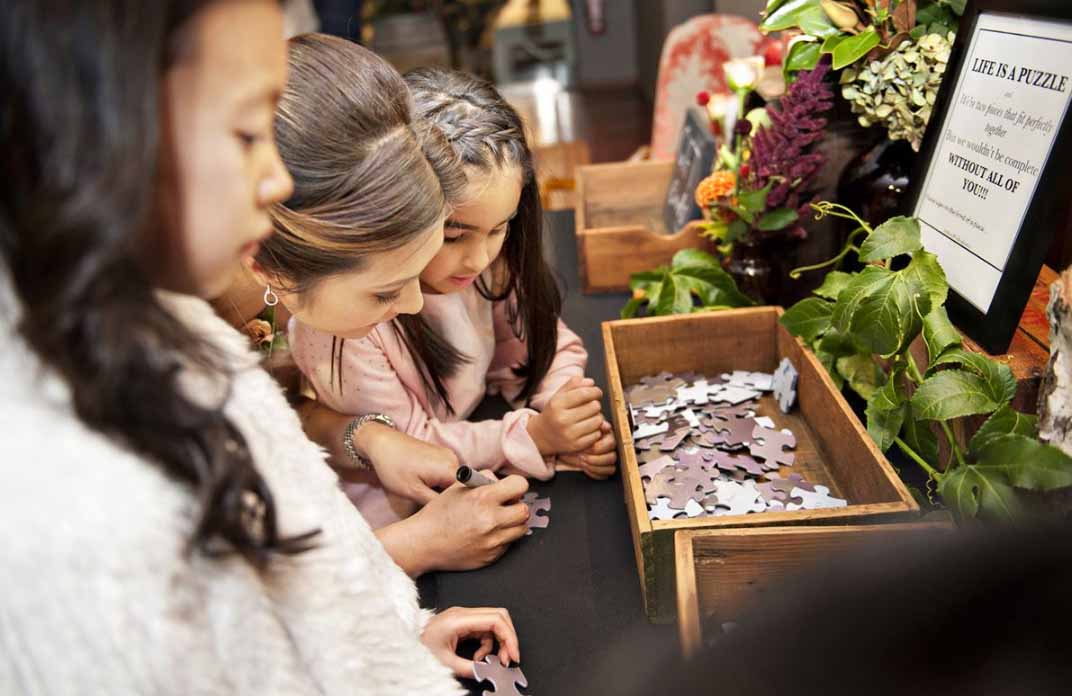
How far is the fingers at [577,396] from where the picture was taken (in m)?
1.35

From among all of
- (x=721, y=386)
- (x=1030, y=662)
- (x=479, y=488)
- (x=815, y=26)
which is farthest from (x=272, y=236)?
(x=815, y=26)

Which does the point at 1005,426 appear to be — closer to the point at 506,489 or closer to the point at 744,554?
the point at 744,554

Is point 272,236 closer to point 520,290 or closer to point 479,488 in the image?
point 479,488

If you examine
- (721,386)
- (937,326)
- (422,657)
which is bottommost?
(721,386)

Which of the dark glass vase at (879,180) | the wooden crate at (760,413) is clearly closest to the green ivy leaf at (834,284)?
the wooden crate at (760,413)

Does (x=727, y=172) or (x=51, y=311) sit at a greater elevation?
(x=51, y=311)

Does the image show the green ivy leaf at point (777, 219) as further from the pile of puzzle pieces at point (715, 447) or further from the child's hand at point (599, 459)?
the child's hand at point (599, 459)

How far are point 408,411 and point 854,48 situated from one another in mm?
972

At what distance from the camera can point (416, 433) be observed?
1412 millimetres

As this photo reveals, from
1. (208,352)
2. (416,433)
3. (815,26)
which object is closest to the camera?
(208,352)

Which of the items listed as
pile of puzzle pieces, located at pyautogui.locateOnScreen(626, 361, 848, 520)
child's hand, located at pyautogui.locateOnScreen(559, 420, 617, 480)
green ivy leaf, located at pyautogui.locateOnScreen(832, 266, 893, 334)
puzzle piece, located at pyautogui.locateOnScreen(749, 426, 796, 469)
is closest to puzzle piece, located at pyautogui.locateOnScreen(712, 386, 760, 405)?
pile of puzzle pieces, located at pyautogui.locateOnScreen(626, 361, 848, 520)

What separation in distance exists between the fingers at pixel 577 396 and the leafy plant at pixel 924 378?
1.07ft

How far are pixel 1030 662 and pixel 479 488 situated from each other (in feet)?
3.05

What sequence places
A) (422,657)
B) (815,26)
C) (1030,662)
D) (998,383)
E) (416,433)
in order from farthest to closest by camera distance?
1. (815,26)
2. (416,433)
3. (998,383)
4. (422,657)
5. (1030,662)
